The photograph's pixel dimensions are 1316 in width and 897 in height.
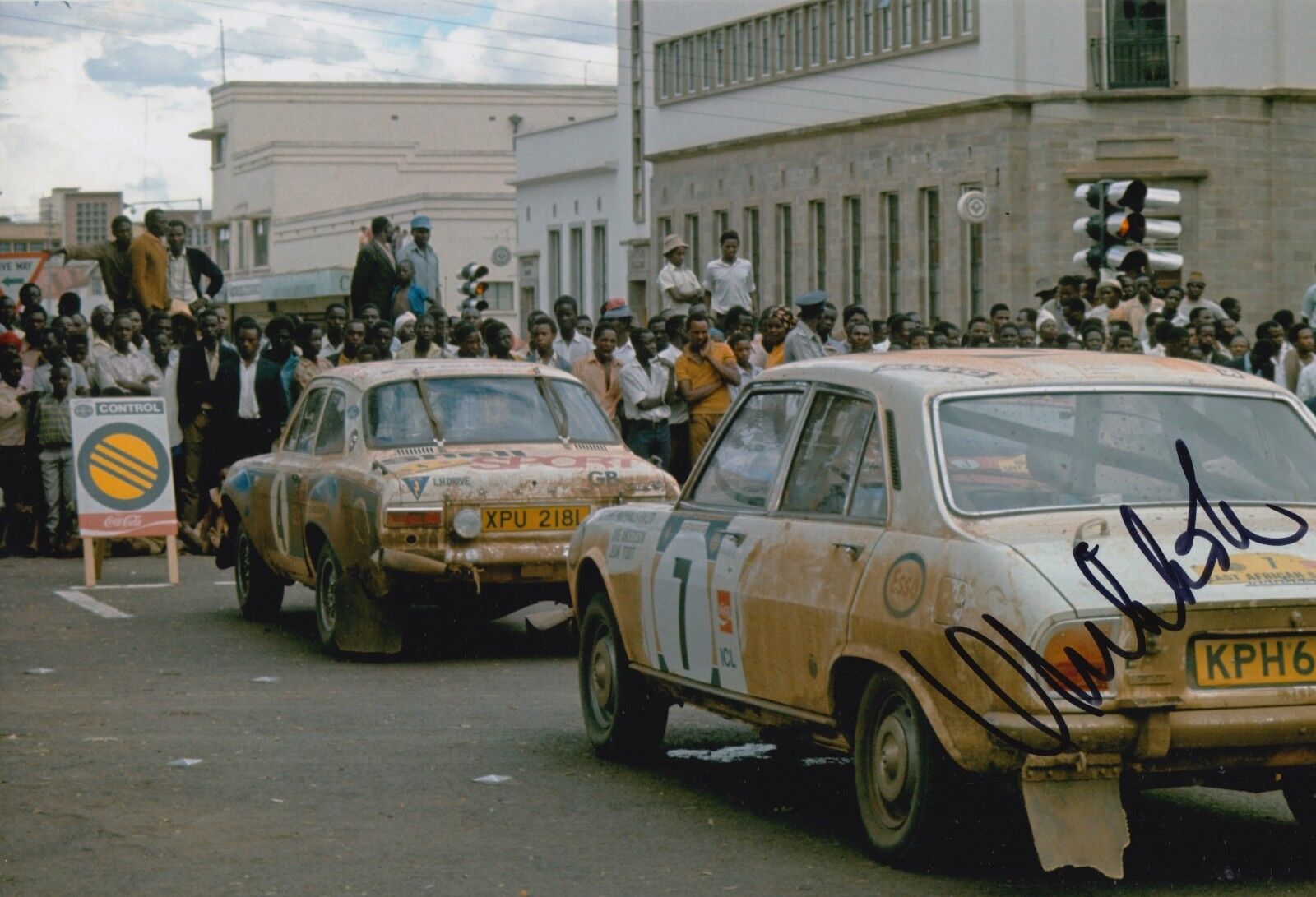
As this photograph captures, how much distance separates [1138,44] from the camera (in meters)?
49.9

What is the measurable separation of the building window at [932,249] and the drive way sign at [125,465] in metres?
36.5

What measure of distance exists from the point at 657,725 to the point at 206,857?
2387mm

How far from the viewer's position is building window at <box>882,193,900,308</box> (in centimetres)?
5647

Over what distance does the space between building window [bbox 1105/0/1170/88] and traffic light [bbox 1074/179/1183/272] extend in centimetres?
3280

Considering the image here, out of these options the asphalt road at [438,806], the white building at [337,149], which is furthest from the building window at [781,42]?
the asphalt road at [438,806]

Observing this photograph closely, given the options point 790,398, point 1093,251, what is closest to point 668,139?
point 1093,251

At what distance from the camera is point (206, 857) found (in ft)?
Result: 26.5

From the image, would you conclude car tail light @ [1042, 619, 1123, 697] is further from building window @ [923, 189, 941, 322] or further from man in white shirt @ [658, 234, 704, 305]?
building window @ [923, 189, 941, 322]

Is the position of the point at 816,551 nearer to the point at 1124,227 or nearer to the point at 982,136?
the point at 1124,227

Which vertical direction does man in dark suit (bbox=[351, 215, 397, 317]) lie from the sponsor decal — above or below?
above

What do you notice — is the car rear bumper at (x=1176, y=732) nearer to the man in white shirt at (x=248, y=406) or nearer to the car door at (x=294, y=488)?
the car door at (x=294, y=488)

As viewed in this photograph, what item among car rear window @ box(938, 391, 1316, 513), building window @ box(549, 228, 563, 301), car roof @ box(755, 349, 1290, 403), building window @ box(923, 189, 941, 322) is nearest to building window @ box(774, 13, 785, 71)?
building window @ box(923, 189, 941, 322)

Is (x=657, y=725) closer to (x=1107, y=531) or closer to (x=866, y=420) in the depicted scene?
(x=866, y=420)

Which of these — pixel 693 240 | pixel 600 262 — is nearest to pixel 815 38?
pixel 693 240
